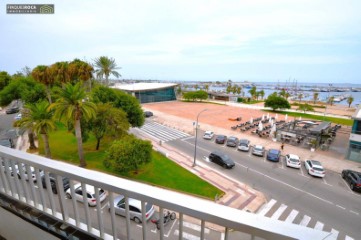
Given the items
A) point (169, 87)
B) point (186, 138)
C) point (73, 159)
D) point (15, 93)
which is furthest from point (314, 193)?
point (169, 87)

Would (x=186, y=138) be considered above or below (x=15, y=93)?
below

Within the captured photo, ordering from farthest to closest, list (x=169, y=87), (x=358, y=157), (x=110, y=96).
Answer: (x=169, y=87), (x=110, y=96), (x=358, y=157)

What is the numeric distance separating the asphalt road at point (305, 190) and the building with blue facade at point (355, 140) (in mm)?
5919

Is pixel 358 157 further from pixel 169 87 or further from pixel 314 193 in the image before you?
pixel 169 87

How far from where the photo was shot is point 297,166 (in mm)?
19719

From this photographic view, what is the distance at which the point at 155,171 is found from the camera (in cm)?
1764

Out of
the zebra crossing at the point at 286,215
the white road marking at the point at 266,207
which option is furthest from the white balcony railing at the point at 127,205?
the white road marking at the point at 266,207

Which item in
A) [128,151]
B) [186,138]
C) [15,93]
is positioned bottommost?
[186,138]

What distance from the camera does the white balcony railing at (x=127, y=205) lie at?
1597 mm

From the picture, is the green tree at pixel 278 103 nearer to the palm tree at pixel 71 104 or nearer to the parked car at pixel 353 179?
the parked car at pixel 353 179

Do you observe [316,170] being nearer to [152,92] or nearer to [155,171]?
[155,171]

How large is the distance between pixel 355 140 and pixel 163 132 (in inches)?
978

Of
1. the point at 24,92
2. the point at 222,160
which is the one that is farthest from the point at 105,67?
the point at 222,160

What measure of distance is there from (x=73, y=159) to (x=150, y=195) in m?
20.9
